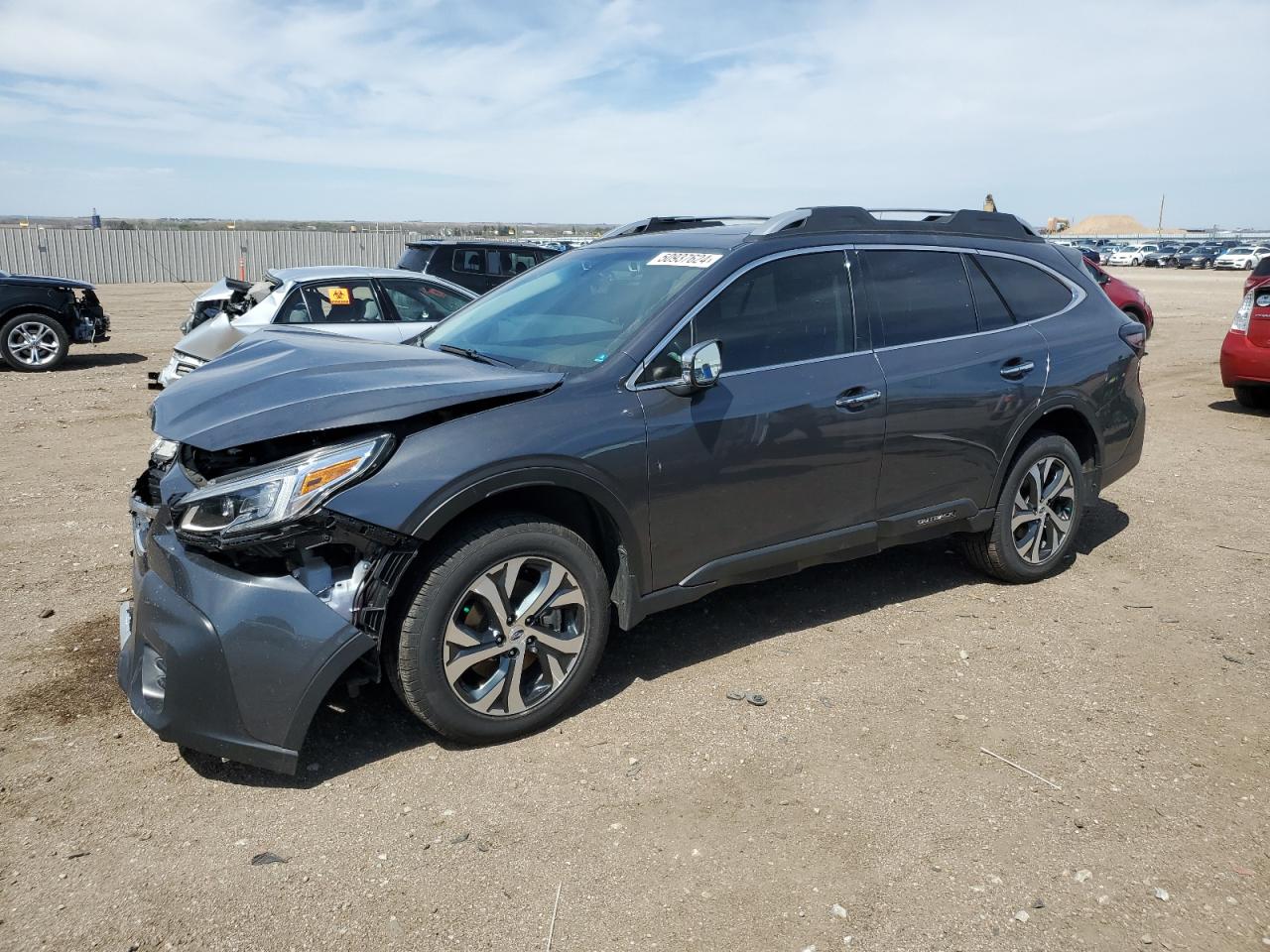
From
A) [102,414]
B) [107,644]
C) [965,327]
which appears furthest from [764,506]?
[102,414]

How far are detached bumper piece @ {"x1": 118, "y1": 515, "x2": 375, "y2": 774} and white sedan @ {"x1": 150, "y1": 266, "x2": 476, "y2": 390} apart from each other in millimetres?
6228

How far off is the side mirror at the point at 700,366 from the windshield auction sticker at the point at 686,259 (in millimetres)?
503

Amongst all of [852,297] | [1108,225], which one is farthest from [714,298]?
[1108,225]

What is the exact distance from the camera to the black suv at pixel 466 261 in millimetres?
15477

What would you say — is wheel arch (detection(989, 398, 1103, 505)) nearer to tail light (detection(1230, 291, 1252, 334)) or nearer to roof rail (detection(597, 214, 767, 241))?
Result: roof rail (detection(597, 214, 767, 241))

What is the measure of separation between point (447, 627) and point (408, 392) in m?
0.79

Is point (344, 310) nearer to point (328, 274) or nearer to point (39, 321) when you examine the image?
point (328, 274)

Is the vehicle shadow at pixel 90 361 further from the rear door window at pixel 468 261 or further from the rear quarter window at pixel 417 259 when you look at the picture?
the rear door window at pixel 468 261

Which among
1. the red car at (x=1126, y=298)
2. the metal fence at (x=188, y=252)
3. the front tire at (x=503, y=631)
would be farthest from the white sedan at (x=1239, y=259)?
the front tire at (x=503, y=631)

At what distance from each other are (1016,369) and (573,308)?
2.22 meters

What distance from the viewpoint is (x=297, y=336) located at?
14.4 ft

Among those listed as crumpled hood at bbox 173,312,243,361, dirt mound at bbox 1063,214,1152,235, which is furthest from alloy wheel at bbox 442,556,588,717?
dirt mound at bbox 1063,214,1152,235

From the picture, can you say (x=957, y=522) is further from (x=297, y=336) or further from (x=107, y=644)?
(x=107, y=644)

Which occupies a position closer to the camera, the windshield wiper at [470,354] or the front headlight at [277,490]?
the front headlight at [277,490]
